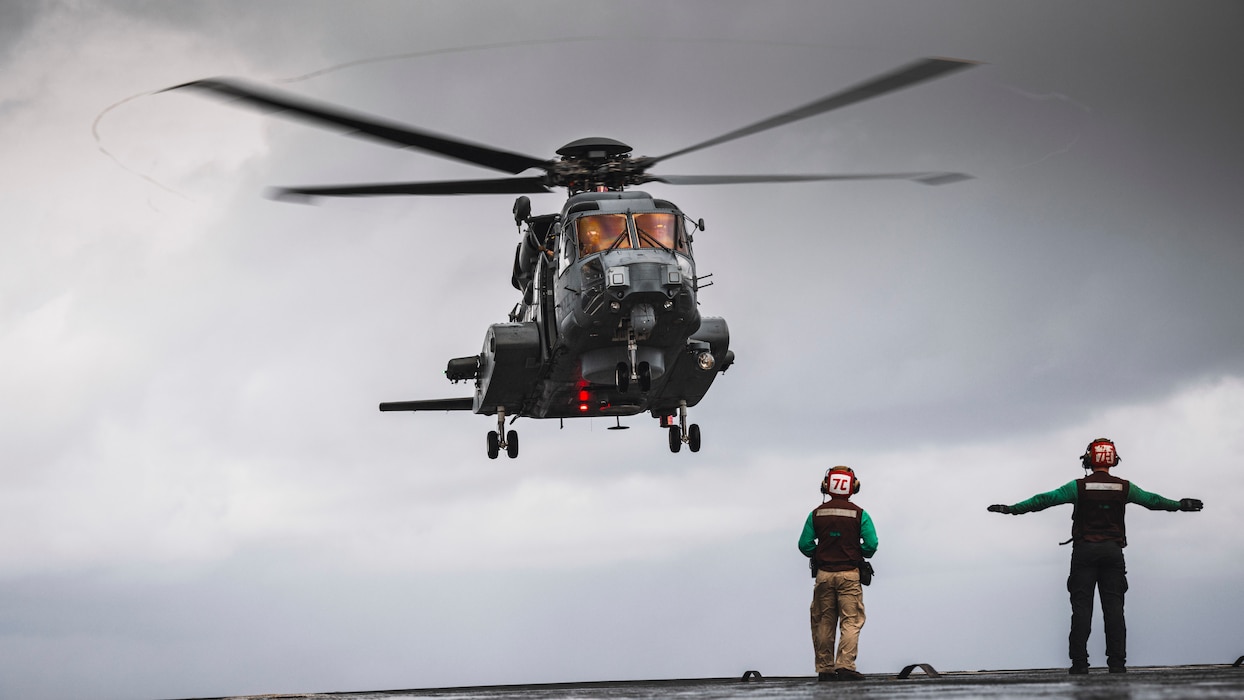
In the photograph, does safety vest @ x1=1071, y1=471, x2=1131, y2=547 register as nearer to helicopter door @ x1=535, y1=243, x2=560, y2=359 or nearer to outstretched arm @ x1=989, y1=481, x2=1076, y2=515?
outstretched arm @ x1=989, y1=481, x2=1076, y2=515

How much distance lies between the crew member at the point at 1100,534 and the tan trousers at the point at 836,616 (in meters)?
1.77

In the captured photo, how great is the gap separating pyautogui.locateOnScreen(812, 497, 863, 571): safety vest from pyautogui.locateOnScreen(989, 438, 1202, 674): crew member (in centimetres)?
152

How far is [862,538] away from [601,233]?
10344mm

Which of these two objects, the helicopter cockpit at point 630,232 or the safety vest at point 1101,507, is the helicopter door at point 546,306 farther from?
the safety vest at point 1101,507

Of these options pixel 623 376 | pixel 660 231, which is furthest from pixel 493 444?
pixel 660 231

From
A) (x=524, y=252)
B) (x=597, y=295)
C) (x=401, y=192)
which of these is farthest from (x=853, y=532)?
(x=524, y=252)

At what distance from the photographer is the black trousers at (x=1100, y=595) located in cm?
1456

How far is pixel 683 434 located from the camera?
89.4ft

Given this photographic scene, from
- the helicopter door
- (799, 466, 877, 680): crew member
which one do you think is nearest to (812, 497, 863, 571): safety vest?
(799, 466, 877, 680): crew member

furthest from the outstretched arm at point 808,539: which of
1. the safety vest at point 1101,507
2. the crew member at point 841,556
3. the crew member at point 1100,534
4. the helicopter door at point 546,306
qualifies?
the helicopter door at point 546,306

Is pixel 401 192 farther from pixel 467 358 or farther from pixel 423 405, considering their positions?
pixel 423 405

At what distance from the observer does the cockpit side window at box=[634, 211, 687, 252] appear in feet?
75.7

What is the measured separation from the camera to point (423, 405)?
29891mm

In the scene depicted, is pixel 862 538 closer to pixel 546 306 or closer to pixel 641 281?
pixel 641 281
